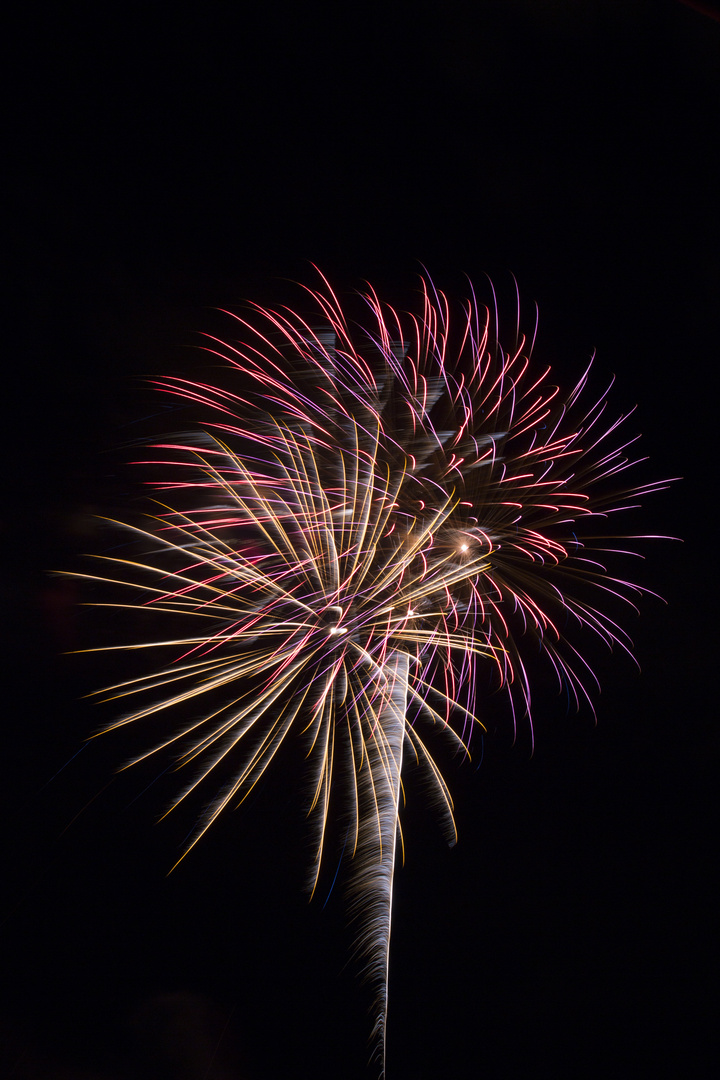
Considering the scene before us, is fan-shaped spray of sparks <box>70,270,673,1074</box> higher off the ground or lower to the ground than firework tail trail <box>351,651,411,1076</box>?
higher

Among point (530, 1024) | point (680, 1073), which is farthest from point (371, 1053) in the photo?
point (680, 1073)

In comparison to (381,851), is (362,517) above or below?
above

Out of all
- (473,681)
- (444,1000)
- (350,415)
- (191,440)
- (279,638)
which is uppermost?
(191,440)

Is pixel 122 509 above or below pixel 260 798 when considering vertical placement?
above

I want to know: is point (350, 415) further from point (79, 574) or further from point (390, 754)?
point (79, 574)

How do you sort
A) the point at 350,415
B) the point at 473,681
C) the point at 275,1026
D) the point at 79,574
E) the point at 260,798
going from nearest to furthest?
the point at 350,415
the point at 473,681
the point at 79,574
the point at 275,1026
the point at 260,798

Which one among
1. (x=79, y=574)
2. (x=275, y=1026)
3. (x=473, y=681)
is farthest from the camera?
(x=275, y=1026)

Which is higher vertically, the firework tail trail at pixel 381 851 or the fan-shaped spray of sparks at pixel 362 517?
the fan-shaped spray of sparks at pixel 362 517

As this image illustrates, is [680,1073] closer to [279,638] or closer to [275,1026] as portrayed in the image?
[275,1026]

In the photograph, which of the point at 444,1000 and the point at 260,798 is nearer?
the point at 444,1000
